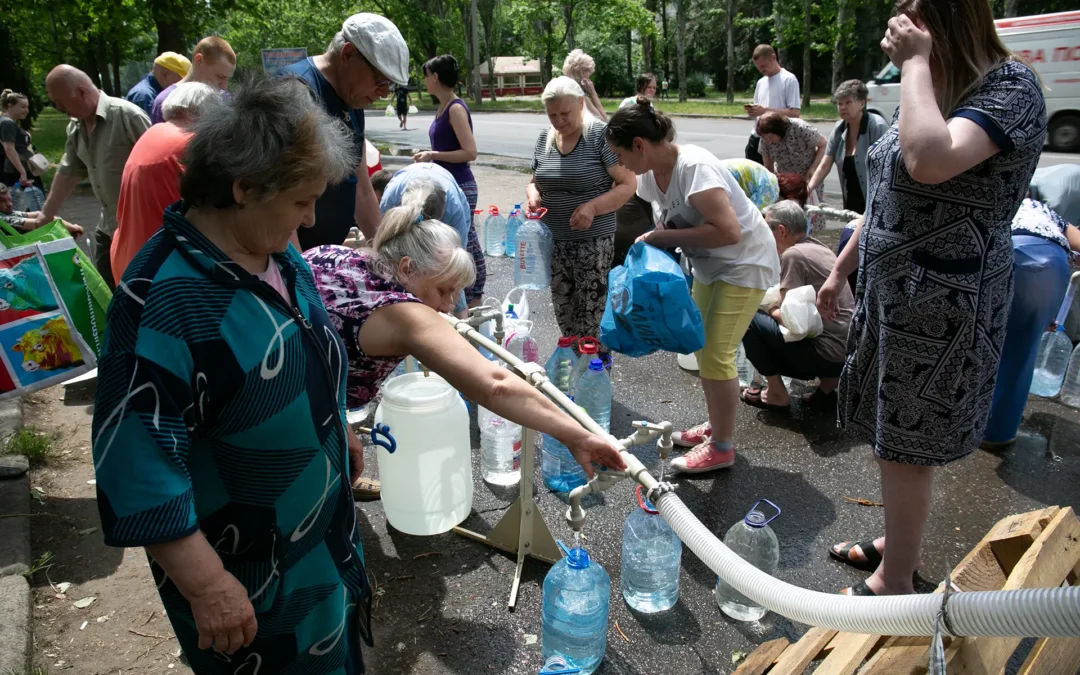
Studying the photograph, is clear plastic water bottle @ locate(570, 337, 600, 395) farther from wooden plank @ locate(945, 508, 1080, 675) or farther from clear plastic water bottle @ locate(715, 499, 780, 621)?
wooden plank @ locate(945, 508, 1080, 675)

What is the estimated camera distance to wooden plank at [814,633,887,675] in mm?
1935

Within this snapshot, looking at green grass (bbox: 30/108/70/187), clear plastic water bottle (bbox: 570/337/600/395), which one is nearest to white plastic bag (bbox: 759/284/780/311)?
clear plastic water bottle (bbox: 570/337/600/395)

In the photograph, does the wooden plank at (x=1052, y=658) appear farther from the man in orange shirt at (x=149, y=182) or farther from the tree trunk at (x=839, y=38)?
the tree trunk at (x=839, y=38)

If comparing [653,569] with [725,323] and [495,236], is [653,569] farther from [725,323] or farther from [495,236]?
[495,236]

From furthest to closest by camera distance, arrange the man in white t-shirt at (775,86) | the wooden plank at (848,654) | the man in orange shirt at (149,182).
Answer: the man in white t-shirt at (775,86), the man in orange shirt at (149,182), the wooden plank at (848,654)

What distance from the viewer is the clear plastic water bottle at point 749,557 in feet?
8.82

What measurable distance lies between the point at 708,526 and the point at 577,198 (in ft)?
6.99

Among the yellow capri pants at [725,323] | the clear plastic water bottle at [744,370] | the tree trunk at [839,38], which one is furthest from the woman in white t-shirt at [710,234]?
the tree trunk at [839,38]

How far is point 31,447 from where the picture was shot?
3887 millimetres

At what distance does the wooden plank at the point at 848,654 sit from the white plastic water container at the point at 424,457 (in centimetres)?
169

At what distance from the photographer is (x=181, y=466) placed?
128cm

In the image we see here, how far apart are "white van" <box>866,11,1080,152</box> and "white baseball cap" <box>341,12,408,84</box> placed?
40.2 ft

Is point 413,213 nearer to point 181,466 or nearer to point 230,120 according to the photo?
point 230,120

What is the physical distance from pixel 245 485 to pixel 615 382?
11.8 ft
